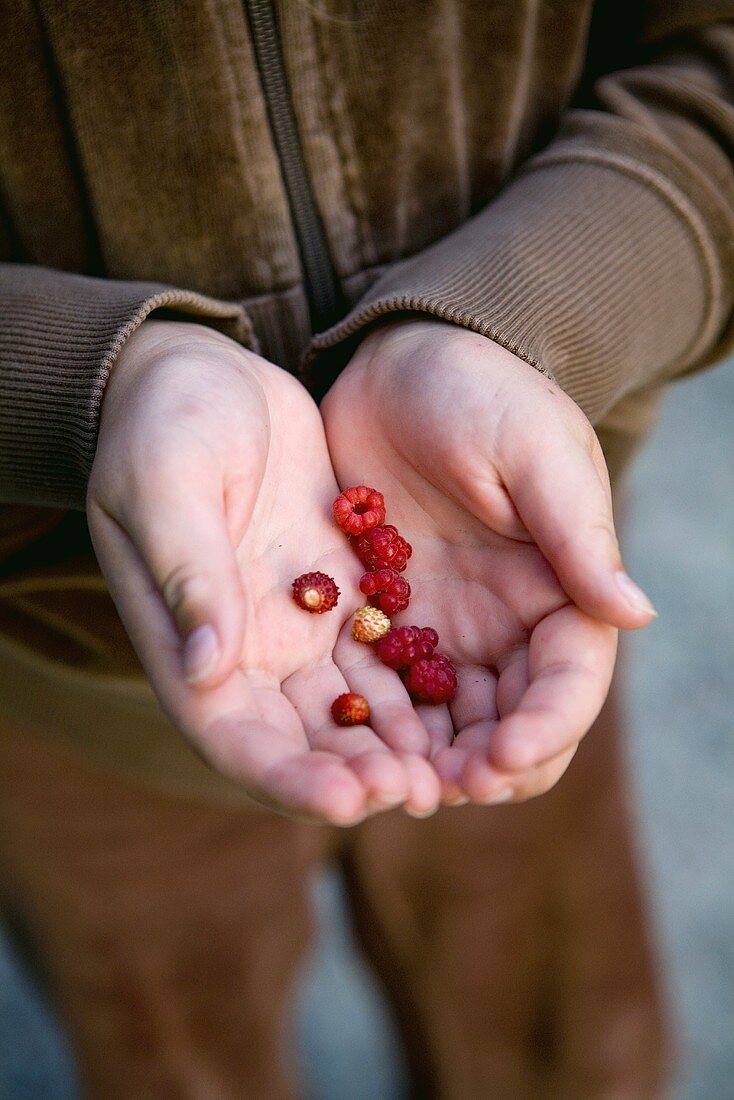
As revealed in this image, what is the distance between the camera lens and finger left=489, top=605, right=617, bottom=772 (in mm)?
790

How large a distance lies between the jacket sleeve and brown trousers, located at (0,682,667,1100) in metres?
0.83

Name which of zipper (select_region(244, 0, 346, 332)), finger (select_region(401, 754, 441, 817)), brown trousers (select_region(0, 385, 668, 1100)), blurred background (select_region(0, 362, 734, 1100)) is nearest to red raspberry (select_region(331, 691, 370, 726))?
finger (select_region(401, 754, 441, 817))

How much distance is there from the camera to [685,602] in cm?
298

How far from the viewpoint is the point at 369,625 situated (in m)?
1.07

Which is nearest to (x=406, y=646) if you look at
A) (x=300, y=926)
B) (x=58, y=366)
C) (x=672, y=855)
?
(x=58, y=366)

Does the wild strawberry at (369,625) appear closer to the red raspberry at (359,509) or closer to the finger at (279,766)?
the red raspberry at (359,509)

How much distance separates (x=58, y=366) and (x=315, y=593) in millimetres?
402

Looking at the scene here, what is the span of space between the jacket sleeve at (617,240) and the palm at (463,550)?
0.37ft

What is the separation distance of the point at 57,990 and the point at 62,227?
144cm

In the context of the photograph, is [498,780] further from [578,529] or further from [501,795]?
[578,529]

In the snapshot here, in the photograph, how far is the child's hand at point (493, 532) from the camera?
84 cm

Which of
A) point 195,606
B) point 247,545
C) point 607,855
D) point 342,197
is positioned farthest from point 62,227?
point 607,855

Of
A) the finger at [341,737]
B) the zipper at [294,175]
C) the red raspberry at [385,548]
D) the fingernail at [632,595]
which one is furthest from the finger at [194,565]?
the zipper at [294,175]

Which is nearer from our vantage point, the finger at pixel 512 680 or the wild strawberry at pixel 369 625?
the finger at pixel 512 680
